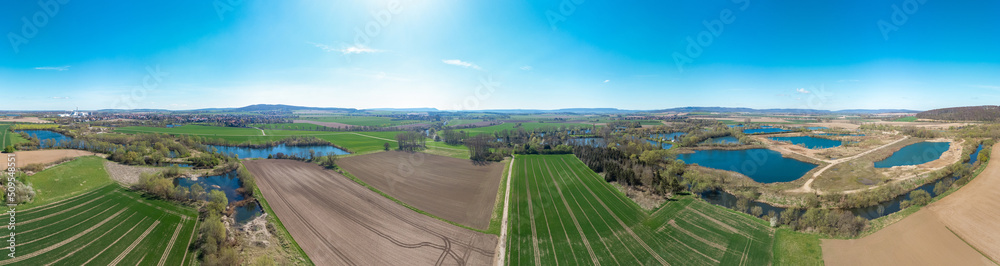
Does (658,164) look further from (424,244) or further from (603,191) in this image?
(424,244)

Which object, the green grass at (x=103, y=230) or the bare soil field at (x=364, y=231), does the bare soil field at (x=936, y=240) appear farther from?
the green grass at (x=103, y=230)

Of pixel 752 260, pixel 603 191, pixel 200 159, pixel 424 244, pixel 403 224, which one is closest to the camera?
pixel 752 260

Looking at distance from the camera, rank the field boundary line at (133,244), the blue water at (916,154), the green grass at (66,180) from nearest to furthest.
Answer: the field boundary line at (133,244) → the green grass at (66,180) → the blue water at (916,154)

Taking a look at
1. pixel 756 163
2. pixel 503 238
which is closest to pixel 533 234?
pixel 503 238

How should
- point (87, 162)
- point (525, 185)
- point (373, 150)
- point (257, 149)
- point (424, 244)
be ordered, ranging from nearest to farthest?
point (424, 244), point (525, 185), point (87, 162), point (373, 150), point (257, 149)

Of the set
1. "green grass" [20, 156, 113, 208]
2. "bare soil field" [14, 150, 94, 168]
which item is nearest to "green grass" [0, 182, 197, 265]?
"green grass" [20, 156, 113, 208]

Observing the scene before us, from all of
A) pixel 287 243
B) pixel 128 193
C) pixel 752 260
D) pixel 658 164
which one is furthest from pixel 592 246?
pixel 128 193

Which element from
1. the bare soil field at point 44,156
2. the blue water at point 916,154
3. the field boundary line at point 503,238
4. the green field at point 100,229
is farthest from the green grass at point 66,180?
the blue water at point 916,154
